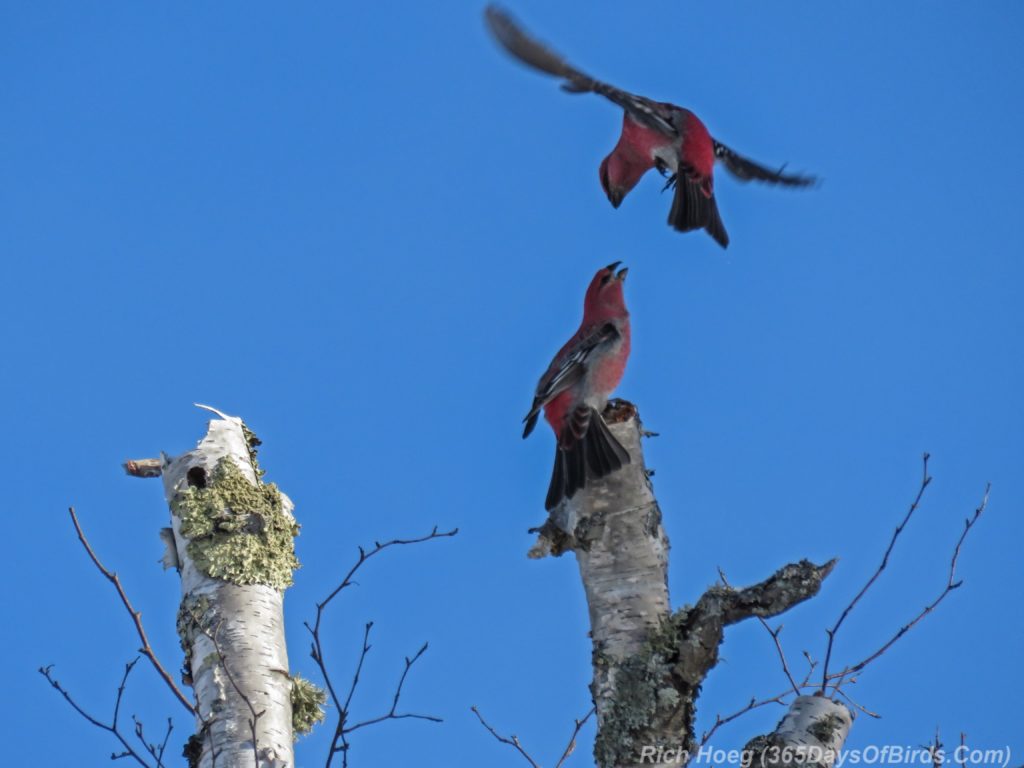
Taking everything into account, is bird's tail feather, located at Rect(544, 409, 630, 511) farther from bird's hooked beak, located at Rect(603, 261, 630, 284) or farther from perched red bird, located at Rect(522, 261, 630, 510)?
bird's hooked beak, located at Rect(603, 261, 630, 284)

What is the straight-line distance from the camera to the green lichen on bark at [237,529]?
15.7 ft

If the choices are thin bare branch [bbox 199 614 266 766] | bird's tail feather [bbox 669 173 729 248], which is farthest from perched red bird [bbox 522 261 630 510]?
thin bare branch [bbox 199 614 266 766]

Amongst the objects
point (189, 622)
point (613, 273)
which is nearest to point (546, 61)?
point (613, 273)

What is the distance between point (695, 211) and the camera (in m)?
7.00

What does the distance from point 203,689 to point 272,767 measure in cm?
43

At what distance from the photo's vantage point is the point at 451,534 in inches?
197

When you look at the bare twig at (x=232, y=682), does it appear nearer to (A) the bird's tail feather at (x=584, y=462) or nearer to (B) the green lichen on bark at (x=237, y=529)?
(B) the green lichen on bark at (x=237, y=529)

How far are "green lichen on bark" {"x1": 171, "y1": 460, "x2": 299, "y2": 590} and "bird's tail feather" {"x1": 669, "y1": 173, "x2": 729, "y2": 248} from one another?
9.64 ft

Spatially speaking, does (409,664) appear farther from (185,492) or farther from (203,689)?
(185,492)

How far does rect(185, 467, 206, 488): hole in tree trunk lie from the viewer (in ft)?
17.0

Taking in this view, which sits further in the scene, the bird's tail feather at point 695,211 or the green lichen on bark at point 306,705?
the bird's tail feather at point 695,211

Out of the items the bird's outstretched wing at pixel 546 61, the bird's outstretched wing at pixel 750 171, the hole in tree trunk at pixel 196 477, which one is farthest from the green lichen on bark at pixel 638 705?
the bird's outstretched wing at pixel 750 171

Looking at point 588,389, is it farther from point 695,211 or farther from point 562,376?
point 695,211

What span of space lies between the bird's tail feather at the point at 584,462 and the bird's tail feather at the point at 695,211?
244 centimetres
